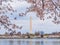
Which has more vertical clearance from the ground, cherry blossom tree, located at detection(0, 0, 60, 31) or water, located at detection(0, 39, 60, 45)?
cherry blossom tree, located at detection(0, 0, 60, 31)

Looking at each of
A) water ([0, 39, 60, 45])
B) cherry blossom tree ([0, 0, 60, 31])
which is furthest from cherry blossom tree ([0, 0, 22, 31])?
water ([0, 39, 60, 45])

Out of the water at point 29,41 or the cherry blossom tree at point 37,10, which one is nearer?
the water at point 29,41

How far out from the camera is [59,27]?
312 cm

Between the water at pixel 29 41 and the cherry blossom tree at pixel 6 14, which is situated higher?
the cherry blossom tree at pixel 6 14

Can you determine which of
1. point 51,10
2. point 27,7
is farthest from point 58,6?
point 27,7

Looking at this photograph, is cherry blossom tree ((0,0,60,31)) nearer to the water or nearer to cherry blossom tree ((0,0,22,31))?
cherry blossom tree ((0,0,22,31))

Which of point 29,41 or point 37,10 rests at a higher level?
point 37,10

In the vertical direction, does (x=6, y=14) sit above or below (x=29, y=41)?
above

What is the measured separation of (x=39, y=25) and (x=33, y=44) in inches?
14.2

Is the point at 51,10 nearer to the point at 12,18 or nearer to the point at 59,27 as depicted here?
the point at 59,27

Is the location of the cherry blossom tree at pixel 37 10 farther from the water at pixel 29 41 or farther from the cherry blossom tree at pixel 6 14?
the water at pixel 29 41

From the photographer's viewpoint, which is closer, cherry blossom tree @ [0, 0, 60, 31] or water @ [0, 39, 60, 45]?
water @ [0, 39, 60, 45]

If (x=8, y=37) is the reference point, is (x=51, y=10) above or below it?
above

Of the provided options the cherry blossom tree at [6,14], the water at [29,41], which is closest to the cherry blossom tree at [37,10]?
the cherry blossom tree at [6,14]
